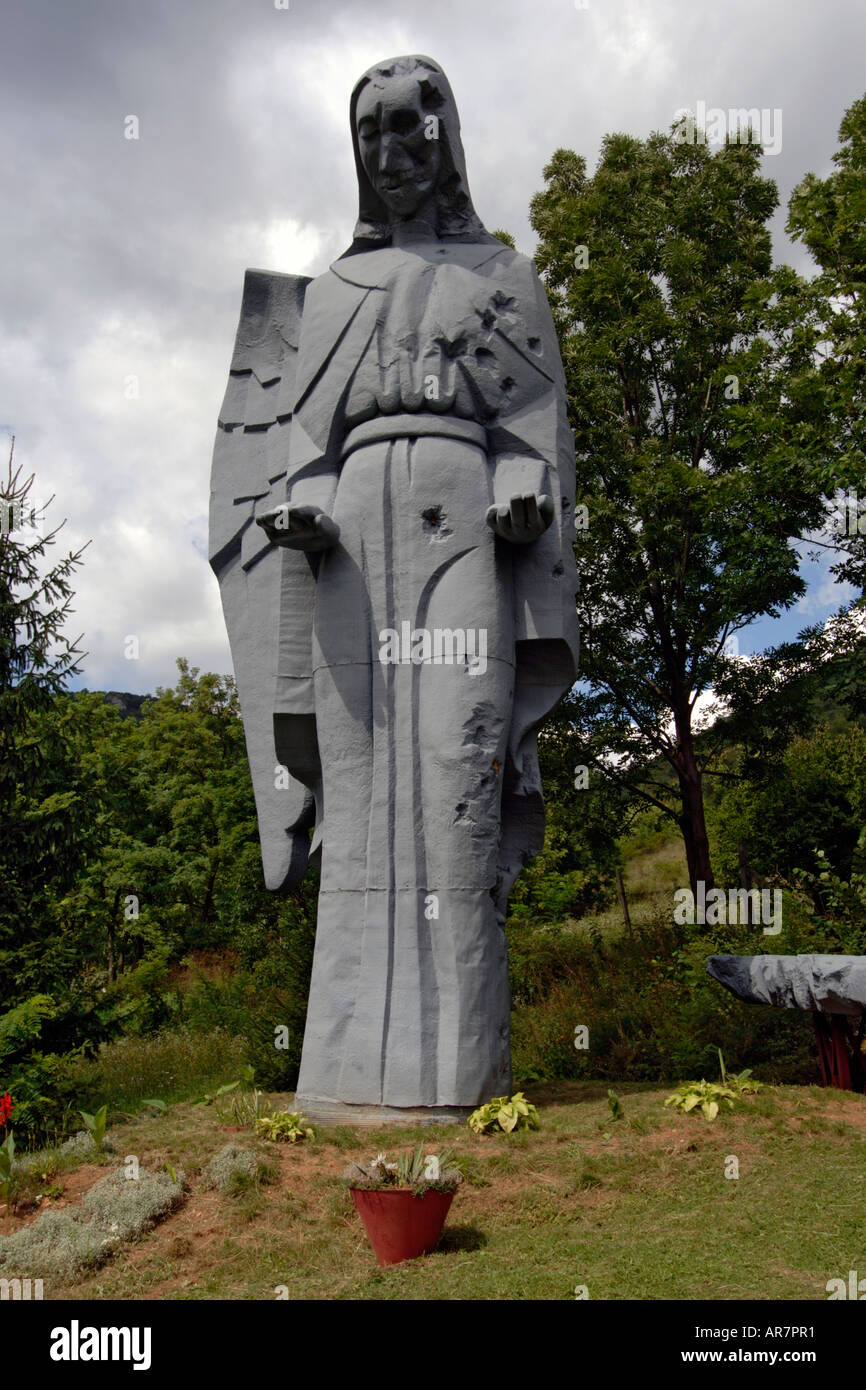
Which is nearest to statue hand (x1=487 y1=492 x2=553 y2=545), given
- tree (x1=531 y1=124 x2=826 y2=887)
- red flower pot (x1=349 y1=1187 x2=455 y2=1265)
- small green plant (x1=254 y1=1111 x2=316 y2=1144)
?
small green plant (x1=254 y1=1111 x2=316 y2=1144)

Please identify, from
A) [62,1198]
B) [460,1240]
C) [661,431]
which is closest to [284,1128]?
[62,1198]

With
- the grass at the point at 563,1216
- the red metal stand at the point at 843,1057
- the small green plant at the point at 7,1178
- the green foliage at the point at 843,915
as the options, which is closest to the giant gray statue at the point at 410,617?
the grass at the point at 563,1216

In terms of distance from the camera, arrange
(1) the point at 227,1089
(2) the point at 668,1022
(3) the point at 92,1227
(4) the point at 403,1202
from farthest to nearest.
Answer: (2) the point at 668,1022 → (1) the point at 227,1089 → (3) the point at 92,1227 → (4) the point at 403,1202

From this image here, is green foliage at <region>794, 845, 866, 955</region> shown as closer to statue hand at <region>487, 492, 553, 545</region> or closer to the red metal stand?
the red metal stand

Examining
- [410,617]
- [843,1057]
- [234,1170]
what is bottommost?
[234,1170]

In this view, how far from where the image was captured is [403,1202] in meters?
4.68

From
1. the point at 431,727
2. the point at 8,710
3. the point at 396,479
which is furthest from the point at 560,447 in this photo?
the point at 8,710

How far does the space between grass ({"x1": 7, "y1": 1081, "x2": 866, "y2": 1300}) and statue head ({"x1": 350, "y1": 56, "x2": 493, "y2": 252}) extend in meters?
6.21

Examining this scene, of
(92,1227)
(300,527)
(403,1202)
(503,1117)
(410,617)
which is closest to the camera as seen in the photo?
(403,1202)

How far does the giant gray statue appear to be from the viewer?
22.5 ft

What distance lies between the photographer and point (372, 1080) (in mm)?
6656

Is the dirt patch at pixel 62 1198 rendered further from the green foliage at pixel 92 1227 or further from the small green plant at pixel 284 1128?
the small green plant at pixel 284 1128

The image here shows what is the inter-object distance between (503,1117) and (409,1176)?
161 centimetres

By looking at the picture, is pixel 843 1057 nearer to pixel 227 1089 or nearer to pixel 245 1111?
pixel 245 1111
